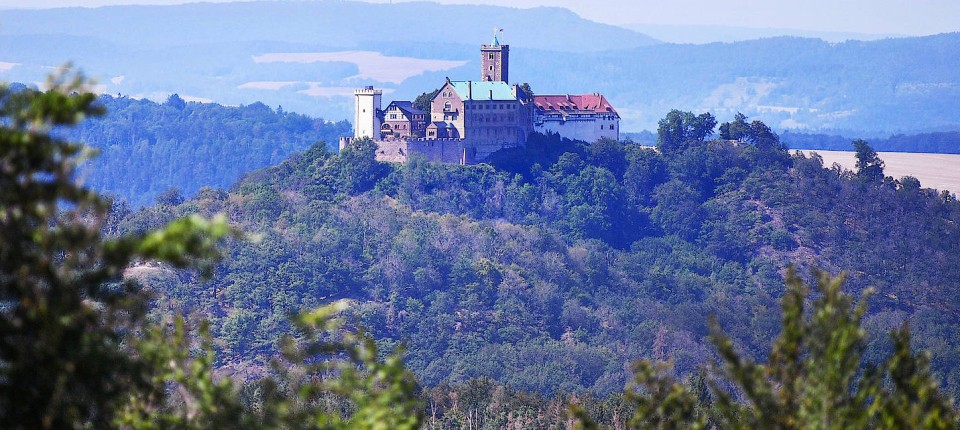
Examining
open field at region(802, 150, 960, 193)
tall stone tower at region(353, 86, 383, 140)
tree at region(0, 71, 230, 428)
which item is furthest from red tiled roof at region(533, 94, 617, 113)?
tree at region(0, 71, 230, 428)

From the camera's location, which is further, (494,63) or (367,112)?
(494,63)

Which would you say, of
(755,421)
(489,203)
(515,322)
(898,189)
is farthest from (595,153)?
(755,421)

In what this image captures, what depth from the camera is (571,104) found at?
334 ft

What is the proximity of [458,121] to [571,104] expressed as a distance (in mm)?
10864

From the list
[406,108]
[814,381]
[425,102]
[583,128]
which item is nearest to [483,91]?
[425,102]

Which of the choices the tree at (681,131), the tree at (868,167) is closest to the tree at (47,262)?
the tree at (681,131)

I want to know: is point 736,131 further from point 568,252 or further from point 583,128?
point 583,128

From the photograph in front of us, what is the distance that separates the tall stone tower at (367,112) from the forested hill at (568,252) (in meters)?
1.35

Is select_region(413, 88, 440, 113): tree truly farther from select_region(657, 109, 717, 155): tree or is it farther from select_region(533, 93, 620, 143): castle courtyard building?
select_region(657, 109, 717, 155): tree

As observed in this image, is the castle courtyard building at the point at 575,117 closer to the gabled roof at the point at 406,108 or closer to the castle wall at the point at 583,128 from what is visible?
the castle wall at the point at 583,128

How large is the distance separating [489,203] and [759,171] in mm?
23532

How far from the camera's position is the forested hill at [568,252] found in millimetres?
94750

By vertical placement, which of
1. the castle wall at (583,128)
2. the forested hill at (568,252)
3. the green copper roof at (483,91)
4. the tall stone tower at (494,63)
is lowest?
the forested hill at (568,252)

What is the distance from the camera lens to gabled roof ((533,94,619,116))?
100 m
